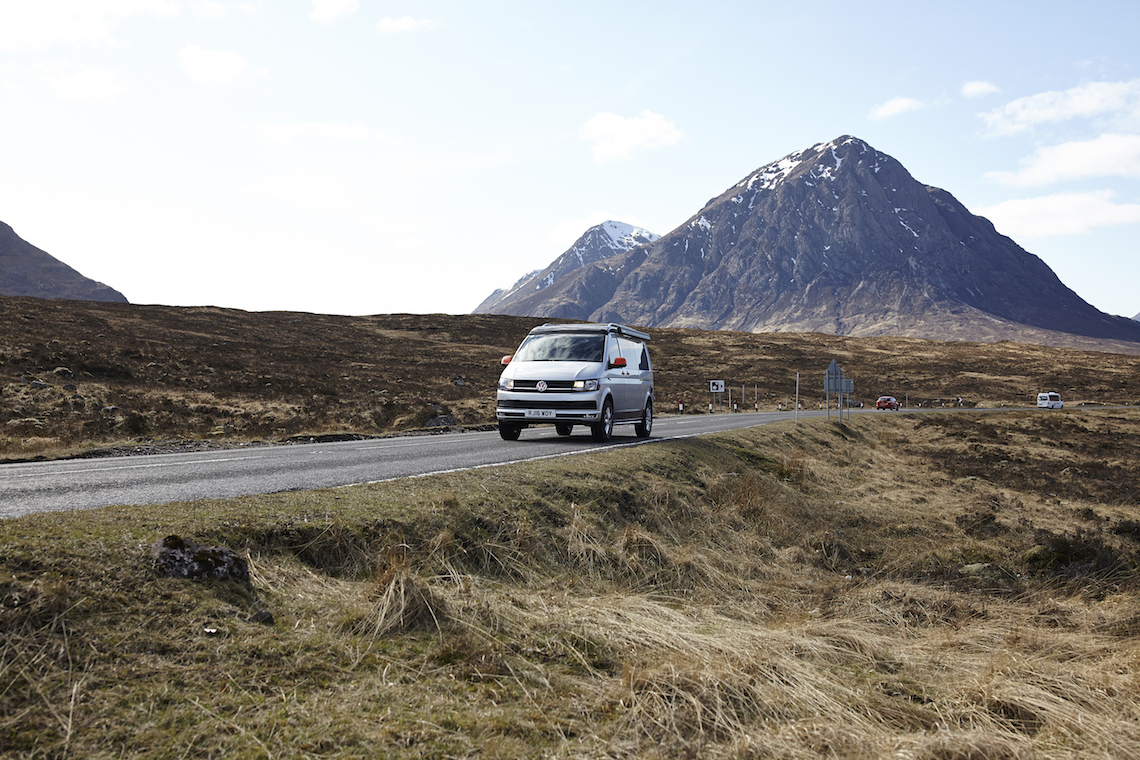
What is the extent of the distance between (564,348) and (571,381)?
4.06ft

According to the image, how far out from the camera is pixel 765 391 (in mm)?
59844

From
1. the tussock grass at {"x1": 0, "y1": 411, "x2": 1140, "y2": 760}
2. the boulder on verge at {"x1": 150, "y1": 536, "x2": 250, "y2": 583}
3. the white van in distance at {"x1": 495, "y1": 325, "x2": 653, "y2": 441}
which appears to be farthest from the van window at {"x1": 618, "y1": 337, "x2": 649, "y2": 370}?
the boulder on verge at {"x1": 150, "y1": 536, "x2": 250, "y2": 583}

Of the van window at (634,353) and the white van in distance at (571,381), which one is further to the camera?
the van window at (634,353)

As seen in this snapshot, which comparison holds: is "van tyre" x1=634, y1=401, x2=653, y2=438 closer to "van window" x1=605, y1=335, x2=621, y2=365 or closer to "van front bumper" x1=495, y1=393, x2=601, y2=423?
"van window" x1=605, y1=335, x2=621, y2=365

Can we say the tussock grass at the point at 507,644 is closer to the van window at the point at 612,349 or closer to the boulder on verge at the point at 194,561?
the boulder on verge at the point at 194,561

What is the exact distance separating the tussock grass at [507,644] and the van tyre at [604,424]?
5.38 metres

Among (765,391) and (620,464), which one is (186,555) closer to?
(620,464)

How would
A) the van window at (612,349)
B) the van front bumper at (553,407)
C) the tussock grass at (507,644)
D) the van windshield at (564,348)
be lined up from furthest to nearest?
the van window at (612,349) → the van windshield at (564,348) → the van front bumper at (553,407) → the tussock grass at (507,644)

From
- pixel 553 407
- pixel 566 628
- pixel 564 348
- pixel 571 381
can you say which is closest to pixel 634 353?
pixel 564 348

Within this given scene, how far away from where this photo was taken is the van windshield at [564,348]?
1479cm

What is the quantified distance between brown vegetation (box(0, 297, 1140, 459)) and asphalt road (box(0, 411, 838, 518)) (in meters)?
3.45

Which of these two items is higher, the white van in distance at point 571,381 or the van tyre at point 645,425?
the white van in distance at point 571,381

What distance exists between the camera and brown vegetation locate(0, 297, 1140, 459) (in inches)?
880

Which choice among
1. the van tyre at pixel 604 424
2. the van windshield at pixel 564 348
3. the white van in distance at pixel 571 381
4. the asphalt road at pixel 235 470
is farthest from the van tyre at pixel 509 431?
the van tyre at pixel 604 424
